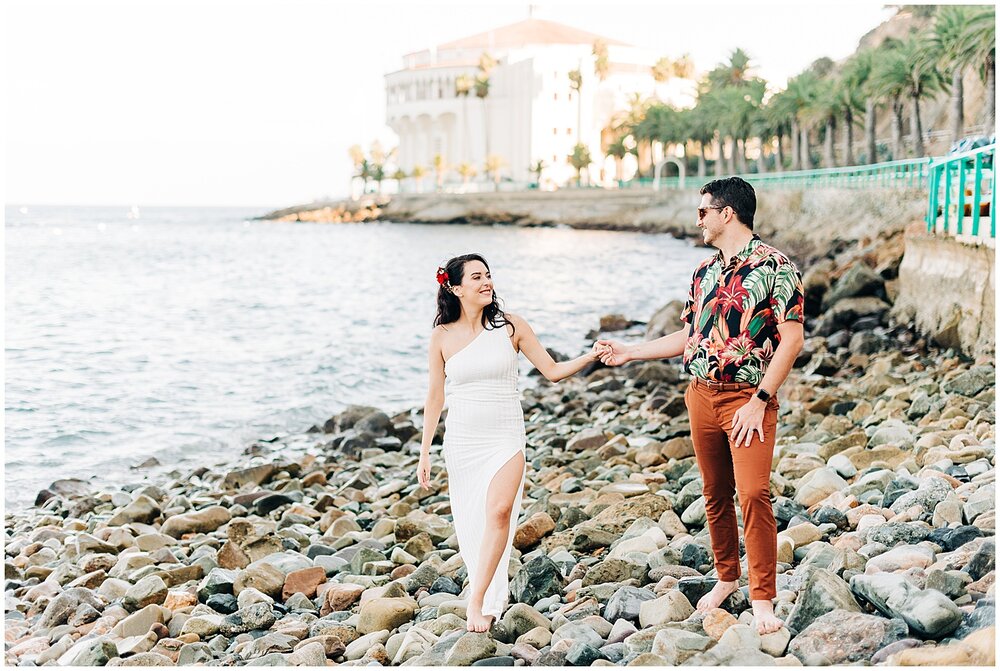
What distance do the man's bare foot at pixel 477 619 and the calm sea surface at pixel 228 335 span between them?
25.9 feet

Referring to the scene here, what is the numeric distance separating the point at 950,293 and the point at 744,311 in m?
10.4

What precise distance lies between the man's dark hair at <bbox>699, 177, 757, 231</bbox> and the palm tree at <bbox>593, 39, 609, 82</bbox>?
117 meters

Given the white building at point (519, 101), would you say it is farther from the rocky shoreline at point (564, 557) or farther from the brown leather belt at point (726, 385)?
the brown leather belt at point (726, 385)

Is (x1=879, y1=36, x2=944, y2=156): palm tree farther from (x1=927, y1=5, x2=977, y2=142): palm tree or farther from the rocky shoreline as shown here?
the rocky shoreline

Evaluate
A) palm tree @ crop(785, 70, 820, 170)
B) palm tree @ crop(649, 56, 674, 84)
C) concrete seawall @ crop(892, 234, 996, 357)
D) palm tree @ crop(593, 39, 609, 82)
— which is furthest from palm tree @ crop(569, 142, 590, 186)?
concrete seawall @ crop(892, 234, 996, 357)

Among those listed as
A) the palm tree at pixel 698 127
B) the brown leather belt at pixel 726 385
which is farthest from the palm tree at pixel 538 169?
the brown leather belt at pixel 726 385

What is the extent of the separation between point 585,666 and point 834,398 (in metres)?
7.50

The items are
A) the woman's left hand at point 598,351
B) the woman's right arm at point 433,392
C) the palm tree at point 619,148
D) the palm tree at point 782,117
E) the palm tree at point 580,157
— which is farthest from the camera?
the palm tree at point 580,157

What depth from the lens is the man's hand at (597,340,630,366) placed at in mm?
5385

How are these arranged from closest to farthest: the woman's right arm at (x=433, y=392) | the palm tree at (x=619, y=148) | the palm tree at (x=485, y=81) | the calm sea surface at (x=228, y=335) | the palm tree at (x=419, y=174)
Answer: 1. the woman's right arm at (x=433, y=392)
2. the calm sea surface at (x=228, y=335)
3. the palm tree at (x=619, y=148)
4. the palm tree at (x=485, y=81)
5. the palm tree at (x=419, y=174)

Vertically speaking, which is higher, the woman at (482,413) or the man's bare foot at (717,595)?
the woman at (482,413)

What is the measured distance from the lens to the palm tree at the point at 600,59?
118 meters

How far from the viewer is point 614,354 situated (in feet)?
17.9

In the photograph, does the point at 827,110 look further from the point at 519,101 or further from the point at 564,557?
the point at 519,101
